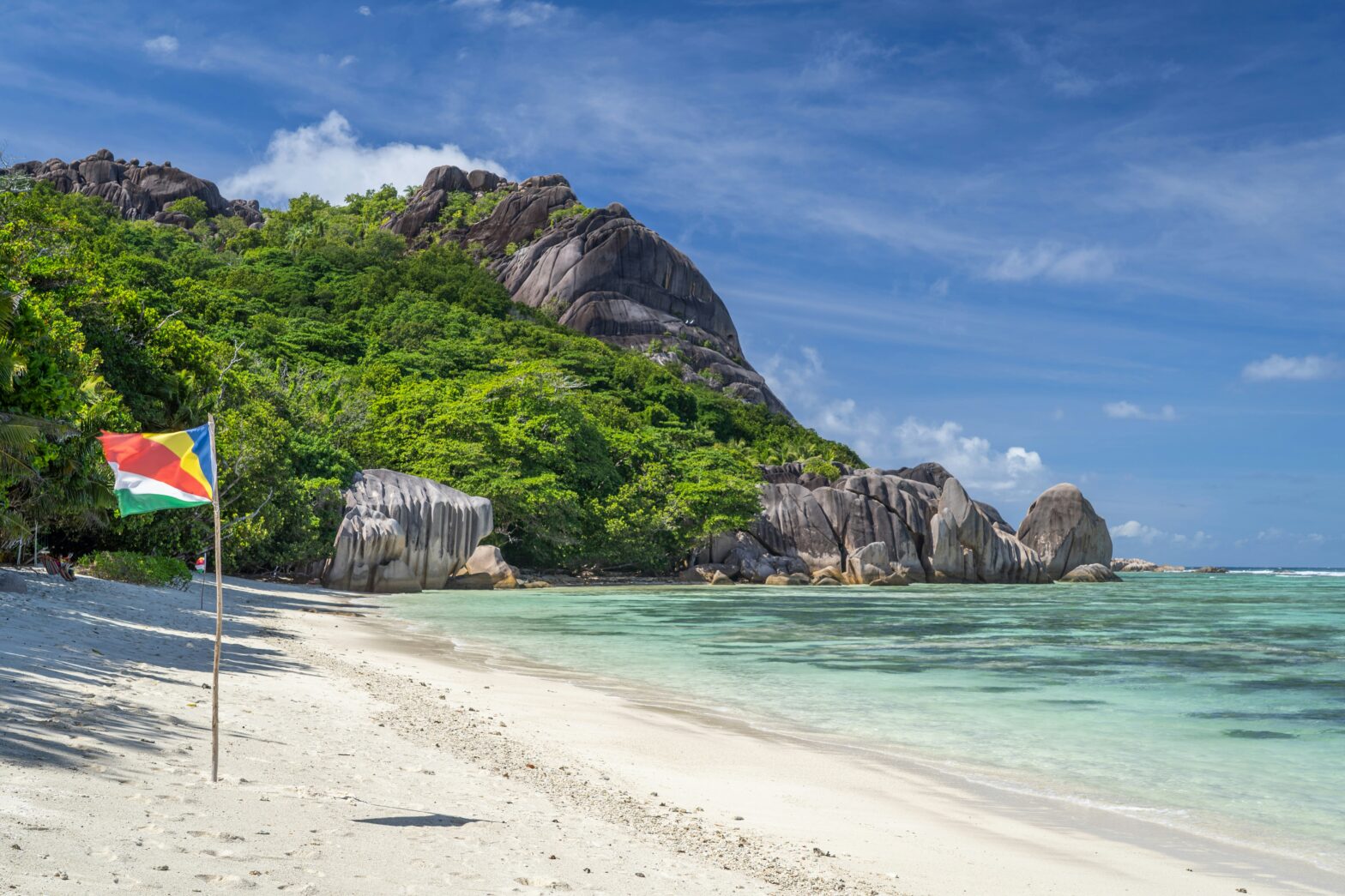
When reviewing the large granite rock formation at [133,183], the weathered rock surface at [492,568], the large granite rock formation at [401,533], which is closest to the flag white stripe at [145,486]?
the large granite rock formation at [401,533]

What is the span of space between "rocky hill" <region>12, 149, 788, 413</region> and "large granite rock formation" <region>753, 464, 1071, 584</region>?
3518 cm

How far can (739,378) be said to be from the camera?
9175cm

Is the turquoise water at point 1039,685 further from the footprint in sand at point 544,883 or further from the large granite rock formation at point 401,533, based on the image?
the footprint in sand at point 544,883

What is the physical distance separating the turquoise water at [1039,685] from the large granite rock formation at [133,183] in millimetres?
91010

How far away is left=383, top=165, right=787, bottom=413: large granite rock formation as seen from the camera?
87.3 meters

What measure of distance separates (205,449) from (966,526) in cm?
4883

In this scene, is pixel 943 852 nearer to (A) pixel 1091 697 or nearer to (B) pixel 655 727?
(B) pixel 655 727

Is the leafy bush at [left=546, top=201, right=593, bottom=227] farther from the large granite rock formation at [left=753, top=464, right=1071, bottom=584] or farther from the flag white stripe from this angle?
the flag white stripe

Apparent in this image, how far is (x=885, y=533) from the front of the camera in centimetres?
5025

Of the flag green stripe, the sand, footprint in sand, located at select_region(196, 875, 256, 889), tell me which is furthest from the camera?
the flag green stripe

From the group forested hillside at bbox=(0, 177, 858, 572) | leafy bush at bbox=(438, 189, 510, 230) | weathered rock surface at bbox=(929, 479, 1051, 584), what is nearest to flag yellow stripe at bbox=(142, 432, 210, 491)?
forested hillside at bbox=(0, 177, 858, 572)

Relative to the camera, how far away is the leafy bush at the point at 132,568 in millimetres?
19234

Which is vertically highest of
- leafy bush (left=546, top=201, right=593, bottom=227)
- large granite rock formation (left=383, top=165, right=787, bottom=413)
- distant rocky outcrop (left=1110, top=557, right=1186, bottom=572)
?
leafy bush (left=546, top=201, right=593, bottom=227)

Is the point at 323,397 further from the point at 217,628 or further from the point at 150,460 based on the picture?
the point at 217,628
